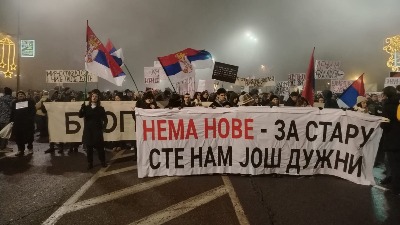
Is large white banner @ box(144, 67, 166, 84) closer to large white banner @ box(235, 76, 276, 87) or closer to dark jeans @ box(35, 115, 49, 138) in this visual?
large white banner @ box(235, 76, 276, 87)

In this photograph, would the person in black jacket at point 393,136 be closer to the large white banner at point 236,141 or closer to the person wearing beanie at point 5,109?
the large white banner at point 236,141

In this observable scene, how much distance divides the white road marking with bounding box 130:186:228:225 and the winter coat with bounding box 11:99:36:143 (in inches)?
259

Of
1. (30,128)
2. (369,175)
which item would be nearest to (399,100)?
(369,175)

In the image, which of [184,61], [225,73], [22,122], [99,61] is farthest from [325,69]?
[22,122]

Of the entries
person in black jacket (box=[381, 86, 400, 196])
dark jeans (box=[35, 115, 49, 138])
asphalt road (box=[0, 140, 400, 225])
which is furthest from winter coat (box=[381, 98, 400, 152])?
dark jeans (box=[35, 115, 49, 138])

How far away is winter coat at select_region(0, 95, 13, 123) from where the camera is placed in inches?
424

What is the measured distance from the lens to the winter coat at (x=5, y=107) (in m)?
10.8

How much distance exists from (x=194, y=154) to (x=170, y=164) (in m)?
0.55

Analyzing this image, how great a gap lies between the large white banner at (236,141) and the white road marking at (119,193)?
37cm

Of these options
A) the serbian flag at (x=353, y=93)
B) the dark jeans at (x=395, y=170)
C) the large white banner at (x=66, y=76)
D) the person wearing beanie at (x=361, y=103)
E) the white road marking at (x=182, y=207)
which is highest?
the large white banner at (x=66, y=76)

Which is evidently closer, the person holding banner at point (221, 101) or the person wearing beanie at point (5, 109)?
the person holding banner at point (221, 101)

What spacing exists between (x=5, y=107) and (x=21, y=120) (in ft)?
4.24

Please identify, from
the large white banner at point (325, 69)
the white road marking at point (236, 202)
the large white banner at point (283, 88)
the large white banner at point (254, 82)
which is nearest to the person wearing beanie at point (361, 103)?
the white road marking at point (236, 202)

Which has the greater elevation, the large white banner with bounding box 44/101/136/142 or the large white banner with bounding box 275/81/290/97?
the large white banner with bounding box 275/81/290/97
